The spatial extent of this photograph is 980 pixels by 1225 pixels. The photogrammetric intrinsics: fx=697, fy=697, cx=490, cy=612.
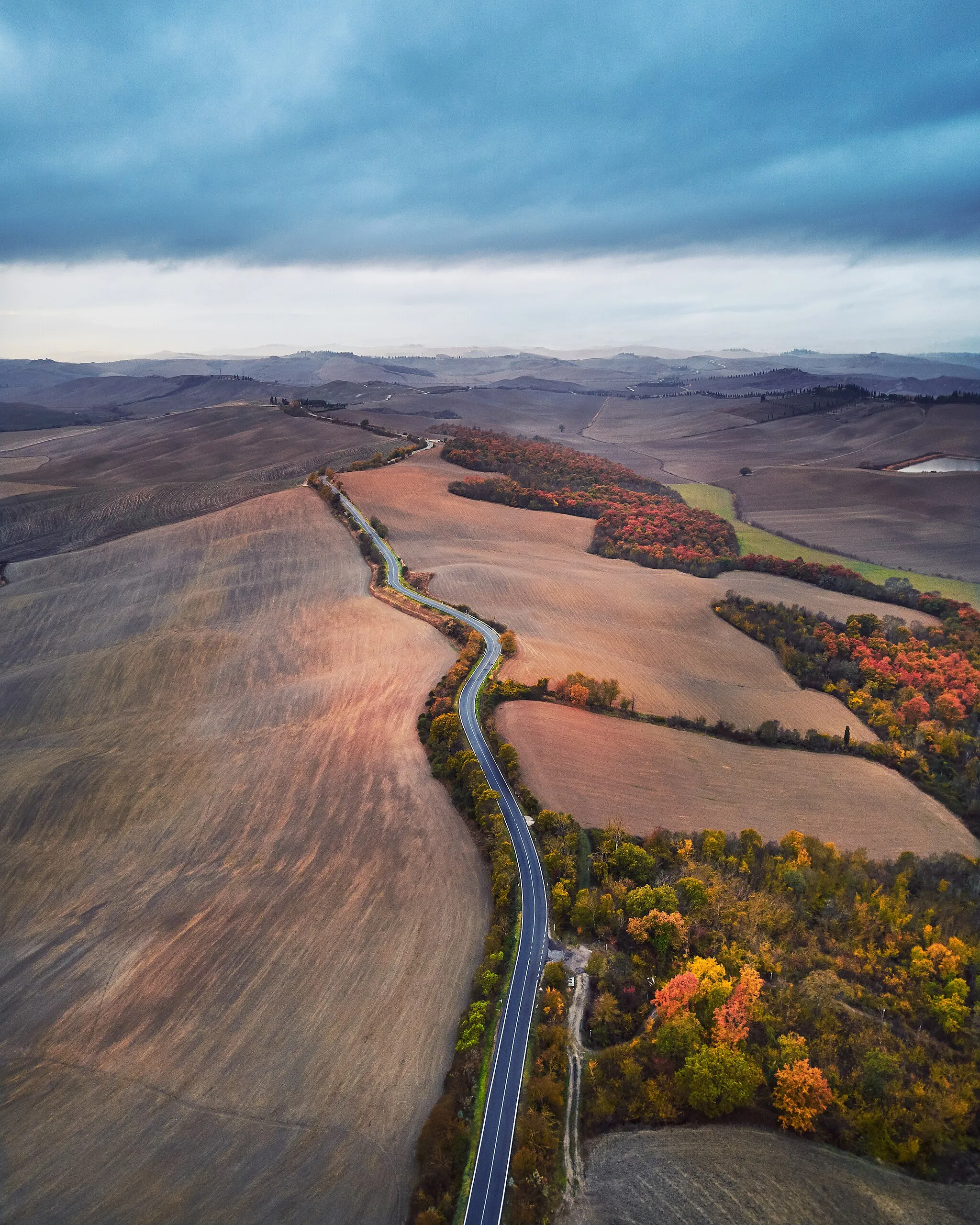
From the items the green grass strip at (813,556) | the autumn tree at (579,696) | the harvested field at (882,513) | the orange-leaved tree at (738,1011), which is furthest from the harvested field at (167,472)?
the orange-leaved tree at (738,1011)

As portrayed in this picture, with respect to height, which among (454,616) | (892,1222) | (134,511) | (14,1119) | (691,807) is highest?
(134,511)

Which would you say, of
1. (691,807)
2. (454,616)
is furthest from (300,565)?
(691,807)

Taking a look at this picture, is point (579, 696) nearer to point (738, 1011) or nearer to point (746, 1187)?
point (738, 1011)

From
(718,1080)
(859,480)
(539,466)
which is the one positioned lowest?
(718,1080)

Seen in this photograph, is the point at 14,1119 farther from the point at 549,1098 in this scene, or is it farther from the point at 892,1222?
the point at 892,1222

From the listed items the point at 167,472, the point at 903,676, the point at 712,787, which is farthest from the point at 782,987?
the point at 167,472

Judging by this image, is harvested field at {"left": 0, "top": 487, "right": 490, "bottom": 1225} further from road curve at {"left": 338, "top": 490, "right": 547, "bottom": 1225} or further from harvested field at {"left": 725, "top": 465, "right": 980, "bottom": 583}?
harvested field at {"left": 725, "top": 465, "right": 980, "bottom": 583}

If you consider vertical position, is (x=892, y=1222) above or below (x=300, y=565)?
below
